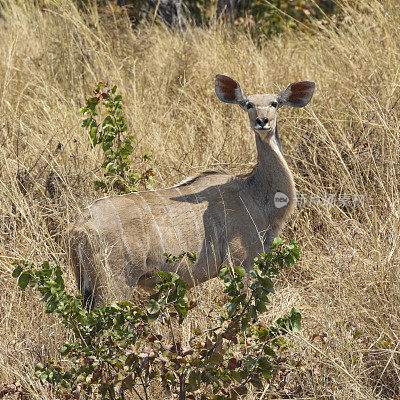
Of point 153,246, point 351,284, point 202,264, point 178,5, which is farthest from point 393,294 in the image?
point 178,5

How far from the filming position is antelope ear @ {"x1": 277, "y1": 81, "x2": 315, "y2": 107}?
4.03 meters

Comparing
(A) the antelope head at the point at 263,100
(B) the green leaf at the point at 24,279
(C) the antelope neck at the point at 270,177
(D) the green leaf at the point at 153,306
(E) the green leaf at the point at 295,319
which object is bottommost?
(C) the antelope neck at the point at 270,177

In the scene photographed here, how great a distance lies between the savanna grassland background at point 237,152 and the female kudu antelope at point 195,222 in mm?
230

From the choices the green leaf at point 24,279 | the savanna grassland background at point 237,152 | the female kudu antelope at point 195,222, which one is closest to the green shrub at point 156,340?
the green leaf at point 24,279

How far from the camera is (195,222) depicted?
Result: 3.52 metres

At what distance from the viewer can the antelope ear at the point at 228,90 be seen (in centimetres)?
400

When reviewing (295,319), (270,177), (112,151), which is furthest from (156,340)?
(112,151)

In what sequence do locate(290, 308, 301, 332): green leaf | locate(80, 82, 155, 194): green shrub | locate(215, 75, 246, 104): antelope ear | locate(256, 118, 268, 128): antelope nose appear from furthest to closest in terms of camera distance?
locate(80, 82, 155, 194): green shrub → locate(215, 75, 246, 104): antelope ear → locate(256, 118, 268, 128): antelope nose → locate(290, 308, 301, 332): green leaf

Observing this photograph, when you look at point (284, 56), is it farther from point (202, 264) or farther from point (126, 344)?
point (126, 344)

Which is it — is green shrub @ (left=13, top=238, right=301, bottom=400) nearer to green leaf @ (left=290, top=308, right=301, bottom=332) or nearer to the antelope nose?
green leaf @ (left=290, top=308, right=301, bottom=332)

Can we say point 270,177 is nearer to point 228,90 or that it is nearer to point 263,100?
point 263,100

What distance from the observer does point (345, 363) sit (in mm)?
2939

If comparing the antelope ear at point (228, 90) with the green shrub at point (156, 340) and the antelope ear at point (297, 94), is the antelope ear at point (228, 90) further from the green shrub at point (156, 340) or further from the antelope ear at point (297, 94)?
the green shrub at point (156, 340)

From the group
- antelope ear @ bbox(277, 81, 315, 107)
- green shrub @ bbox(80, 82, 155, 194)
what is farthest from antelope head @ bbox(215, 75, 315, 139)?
green shrub @ bbox(80, 82, 155, 194)
